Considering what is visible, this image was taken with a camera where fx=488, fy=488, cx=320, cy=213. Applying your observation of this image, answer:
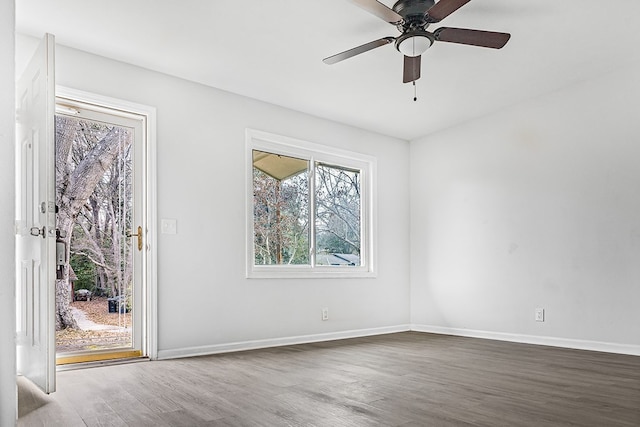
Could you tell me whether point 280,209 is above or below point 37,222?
above

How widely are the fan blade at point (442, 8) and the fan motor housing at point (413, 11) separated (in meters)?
0.06

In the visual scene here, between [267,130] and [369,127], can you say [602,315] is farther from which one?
[267,130]

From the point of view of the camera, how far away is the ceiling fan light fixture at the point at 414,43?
3227 millimetres

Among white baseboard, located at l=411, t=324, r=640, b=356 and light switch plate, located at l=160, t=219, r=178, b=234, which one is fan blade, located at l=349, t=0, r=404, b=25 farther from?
white baseboard, located at l=411, t=324, r=640, b=356

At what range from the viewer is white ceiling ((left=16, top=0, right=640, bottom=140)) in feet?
10.9

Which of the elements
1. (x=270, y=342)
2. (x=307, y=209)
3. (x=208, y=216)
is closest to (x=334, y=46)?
(x=208, y=216)

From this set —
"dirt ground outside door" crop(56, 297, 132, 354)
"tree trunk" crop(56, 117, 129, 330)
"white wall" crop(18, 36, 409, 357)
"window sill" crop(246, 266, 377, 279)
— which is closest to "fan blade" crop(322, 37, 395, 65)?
"white wall" crop(18, 36, 409, 357)

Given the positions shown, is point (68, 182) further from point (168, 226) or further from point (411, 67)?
point (411, 67)

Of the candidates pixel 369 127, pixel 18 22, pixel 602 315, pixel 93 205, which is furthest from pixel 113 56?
pixel 602 315

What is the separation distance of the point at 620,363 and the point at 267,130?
3719 millimetres

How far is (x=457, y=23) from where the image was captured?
11.5 ft

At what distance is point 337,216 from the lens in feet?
18.7

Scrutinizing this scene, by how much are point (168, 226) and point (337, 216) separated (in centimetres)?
215

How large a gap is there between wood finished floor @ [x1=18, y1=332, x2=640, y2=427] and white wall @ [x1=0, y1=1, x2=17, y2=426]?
82cm
